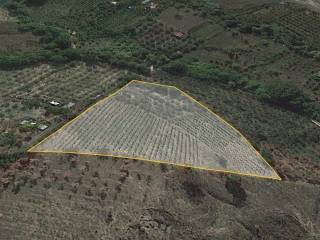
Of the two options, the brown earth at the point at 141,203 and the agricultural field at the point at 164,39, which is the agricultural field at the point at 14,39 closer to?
the agricultural field at the point at 164,39

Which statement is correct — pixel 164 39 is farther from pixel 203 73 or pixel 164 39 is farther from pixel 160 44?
pixel 203 73

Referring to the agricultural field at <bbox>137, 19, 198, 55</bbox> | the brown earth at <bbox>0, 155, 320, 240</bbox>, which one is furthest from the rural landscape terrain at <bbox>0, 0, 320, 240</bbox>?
the agricultural field at <bbox>137, 19, 198, 55</bbox>

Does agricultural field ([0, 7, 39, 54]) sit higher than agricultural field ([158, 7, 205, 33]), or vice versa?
agricultural field ([158, 7, 205, 33])

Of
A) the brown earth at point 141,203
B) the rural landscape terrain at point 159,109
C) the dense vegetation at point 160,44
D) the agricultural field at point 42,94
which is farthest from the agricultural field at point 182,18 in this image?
the brown earth at point 141,203

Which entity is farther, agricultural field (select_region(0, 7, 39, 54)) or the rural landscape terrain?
agricultural field (select_region(0, 7, 39, 54))

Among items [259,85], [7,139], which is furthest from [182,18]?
[7,139]

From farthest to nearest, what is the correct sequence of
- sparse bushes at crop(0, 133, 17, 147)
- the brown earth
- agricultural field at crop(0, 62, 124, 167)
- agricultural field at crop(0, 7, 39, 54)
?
agricultural field at crop(0, 7, 39, 54) < agricultural field at crop(0, 62, 124, 167) < sparse bushes at crop(0, 133, 17, 147) < the brown earth

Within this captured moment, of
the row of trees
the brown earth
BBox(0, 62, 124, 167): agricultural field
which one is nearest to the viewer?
the brown earth

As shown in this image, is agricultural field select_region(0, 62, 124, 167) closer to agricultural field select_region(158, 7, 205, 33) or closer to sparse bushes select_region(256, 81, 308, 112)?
agricultural field select_region(158, 7, 205, 33)
